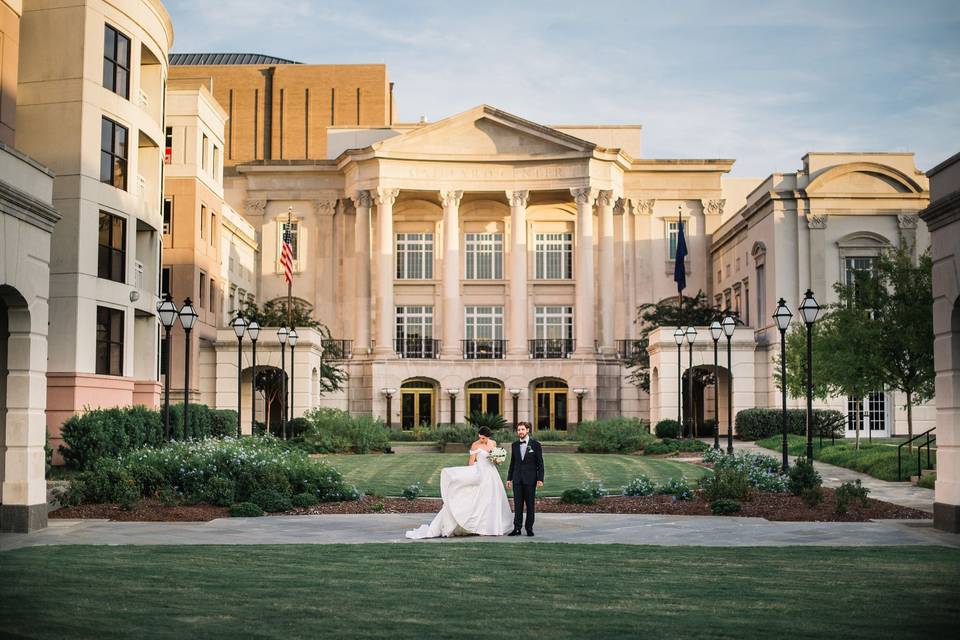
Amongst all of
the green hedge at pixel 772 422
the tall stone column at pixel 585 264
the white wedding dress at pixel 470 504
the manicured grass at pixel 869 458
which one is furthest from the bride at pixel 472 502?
the tall stone column at pixel 585 264

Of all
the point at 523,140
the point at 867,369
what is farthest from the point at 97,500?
the point at 523,140

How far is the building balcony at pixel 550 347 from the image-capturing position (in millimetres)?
74144

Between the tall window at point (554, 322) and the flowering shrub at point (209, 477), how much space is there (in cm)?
5092

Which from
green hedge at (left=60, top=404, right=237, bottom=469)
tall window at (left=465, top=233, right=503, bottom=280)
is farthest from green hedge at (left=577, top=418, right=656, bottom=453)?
tall window at (left=465, top=233, right=503, bottom=280)

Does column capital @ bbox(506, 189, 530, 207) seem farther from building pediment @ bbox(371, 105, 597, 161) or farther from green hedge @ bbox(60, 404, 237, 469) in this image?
green hedge @ bbox(60, 404, 237, 469)

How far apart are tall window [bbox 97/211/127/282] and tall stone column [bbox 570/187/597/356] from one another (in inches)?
1503

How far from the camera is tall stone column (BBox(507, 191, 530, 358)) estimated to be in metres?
72.2

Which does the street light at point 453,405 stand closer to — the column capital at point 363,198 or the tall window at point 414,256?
the tall window at point 414,256

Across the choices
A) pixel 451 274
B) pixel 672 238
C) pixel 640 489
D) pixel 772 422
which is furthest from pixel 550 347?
pixel 640 489

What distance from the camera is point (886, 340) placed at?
37281 millimetres

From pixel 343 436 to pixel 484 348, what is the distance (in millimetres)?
28912

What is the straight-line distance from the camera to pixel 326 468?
82.8 ft

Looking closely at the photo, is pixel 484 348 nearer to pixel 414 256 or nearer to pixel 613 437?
pixel 414 256

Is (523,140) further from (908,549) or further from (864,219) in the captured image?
(908,549)
